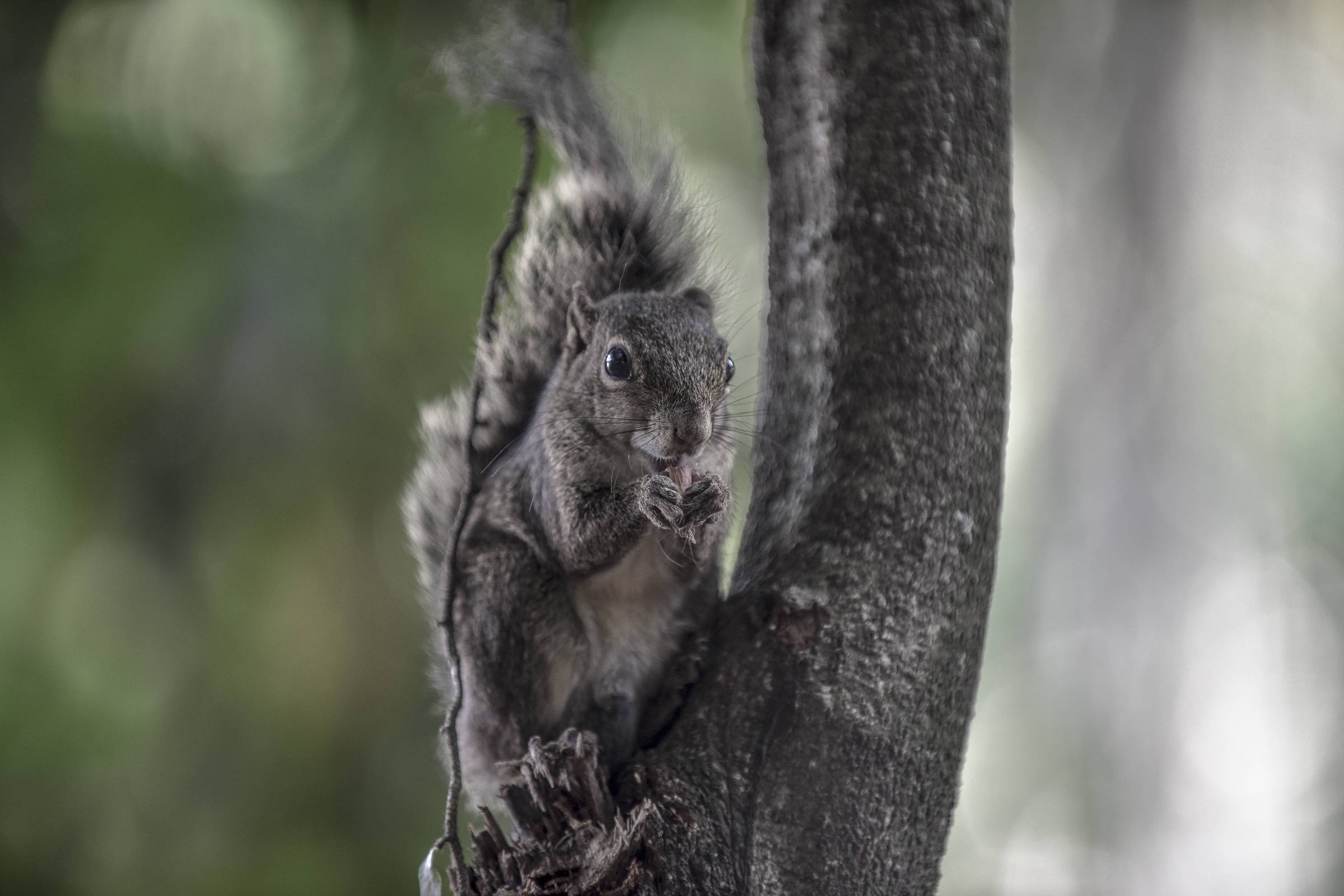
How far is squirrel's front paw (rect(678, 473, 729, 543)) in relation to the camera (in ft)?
3.63

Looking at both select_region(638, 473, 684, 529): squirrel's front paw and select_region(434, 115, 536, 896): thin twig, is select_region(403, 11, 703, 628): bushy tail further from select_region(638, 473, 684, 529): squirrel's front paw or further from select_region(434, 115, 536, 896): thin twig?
select_region(638, 473, 684, 529): squirrel's front paw

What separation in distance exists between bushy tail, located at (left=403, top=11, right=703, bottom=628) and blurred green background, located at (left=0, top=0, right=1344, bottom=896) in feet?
3.22

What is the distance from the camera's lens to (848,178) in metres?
1.11

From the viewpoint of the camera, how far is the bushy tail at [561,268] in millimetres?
1369

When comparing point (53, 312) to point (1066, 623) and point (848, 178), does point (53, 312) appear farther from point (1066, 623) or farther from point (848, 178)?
point (1066, 623)

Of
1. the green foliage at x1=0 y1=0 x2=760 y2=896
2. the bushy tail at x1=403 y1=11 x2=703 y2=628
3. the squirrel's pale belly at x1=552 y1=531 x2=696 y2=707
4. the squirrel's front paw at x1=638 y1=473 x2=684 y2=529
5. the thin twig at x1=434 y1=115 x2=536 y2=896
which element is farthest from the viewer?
the green foliage at x1=0 y1=0 x2=760 y2=896

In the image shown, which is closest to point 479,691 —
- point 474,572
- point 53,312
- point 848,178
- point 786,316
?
point 474,572

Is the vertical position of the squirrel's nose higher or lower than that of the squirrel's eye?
lower

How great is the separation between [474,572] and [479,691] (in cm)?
14

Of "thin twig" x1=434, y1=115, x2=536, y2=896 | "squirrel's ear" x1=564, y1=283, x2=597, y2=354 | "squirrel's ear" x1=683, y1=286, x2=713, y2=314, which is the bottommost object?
"thin twig" x1=434, y1=115, x2=536, y2=896

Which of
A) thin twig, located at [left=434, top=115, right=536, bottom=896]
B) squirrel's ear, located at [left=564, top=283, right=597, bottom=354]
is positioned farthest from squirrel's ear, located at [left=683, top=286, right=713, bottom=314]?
thin twig, located at [left=434, top=115, right=536, bottom=896]

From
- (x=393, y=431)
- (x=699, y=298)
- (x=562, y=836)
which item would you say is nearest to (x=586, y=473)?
(x=699, y=298)

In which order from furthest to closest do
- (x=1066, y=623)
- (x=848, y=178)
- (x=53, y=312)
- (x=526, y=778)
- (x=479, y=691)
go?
(x=1066, y=623)
(x=53, y=312)
(x=479, y=691)
(x=848, y=178)
(x=526, y=778)

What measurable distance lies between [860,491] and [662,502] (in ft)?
0.71
